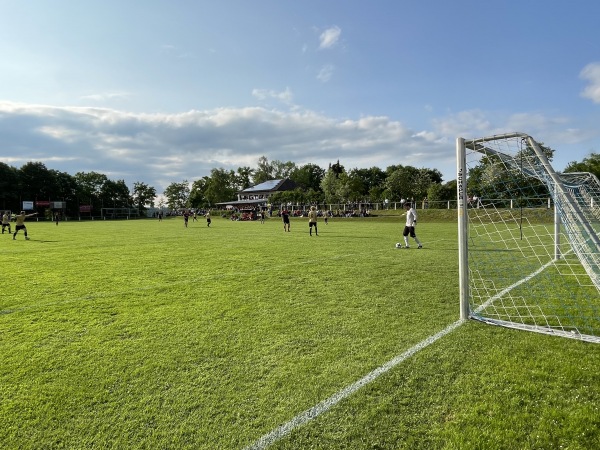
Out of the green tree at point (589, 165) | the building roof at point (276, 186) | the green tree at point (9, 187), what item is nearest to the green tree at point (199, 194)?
the building roof at point (276, 186)

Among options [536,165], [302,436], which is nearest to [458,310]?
[536,165]

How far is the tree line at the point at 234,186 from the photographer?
67.9 meters

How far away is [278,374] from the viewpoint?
12.0 feet

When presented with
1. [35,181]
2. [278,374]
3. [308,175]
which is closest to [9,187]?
[35,181]

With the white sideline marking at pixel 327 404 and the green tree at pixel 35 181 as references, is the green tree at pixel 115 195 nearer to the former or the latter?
the green tree at pixel 35 181

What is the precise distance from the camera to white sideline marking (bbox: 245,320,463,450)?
2670 millimetres

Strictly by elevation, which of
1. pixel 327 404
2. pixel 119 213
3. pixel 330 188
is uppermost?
pixel 330 188

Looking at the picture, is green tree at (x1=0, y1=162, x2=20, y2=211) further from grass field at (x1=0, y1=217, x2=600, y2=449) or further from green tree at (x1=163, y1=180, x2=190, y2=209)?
grass field at (x1=0, y1=217, x2=600, y2=449)

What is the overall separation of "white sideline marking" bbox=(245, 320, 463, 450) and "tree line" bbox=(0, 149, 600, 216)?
44247 millimetres

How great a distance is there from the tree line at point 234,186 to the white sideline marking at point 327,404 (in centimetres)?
4425

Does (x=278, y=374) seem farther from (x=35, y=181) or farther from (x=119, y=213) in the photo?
(x=119, y=213)

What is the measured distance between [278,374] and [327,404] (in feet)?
2.33

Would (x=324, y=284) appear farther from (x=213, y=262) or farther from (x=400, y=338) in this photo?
(x=213, y=262)

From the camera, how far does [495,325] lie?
502 centimetres
